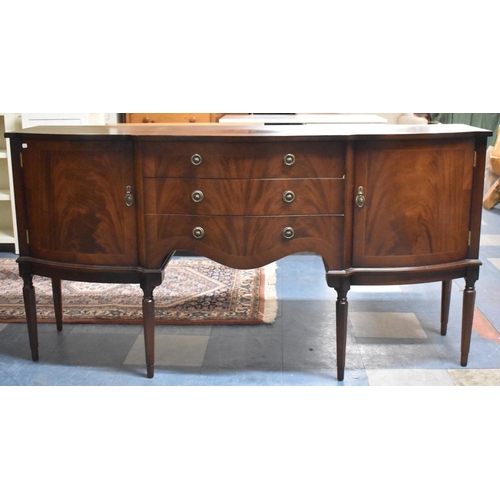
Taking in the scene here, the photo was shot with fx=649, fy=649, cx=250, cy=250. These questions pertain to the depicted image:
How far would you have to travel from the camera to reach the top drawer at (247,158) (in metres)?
2.06

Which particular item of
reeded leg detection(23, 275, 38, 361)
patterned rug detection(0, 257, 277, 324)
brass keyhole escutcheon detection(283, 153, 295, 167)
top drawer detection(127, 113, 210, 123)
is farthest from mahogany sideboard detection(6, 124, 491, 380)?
top drawer detection(127, 113, 210, 123)

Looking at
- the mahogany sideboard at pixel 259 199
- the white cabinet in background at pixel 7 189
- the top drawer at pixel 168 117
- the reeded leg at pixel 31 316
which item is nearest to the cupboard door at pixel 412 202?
the mahogany sideboard at pixel 259 199

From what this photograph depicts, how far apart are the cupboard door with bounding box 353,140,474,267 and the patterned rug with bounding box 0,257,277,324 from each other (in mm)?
774

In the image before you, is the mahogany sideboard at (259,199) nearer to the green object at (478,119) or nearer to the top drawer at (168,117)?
the top drawer at (168,117)

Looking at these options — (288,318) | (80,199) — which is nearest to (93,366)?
(80,199)

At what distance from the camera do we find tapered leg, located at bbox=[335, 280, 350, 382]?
7.20ft

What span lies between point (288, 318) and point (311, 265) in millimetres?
823

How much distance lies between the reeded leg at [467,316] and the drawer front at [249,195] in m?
0.58

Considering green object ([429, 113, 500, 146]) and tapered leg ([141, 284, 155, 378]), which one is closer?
tapered leg ([141, 284, 155, 378])

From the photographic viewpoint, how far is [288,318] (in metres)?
2.79

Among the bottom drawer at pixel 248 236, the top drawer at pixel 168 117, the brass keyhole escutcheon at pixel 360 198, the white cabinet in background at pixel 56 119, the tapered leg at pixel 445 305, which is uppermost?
the white cabinet in background at pixel 56 119

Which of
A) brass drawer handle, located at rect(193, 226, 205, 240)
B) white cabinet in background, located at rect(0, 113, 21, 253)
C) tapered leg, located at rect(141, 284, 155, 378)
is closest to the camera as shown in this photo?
brass drawer handle, located at rect(193, 226, 205, 240)

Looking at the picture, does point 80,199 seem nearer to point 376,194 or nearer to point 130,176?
point 130,176

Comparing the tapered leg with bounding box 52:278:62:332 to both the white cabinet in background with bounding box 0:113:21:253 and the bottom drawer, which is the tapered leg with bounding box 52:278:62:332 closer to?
the bottom drawer
